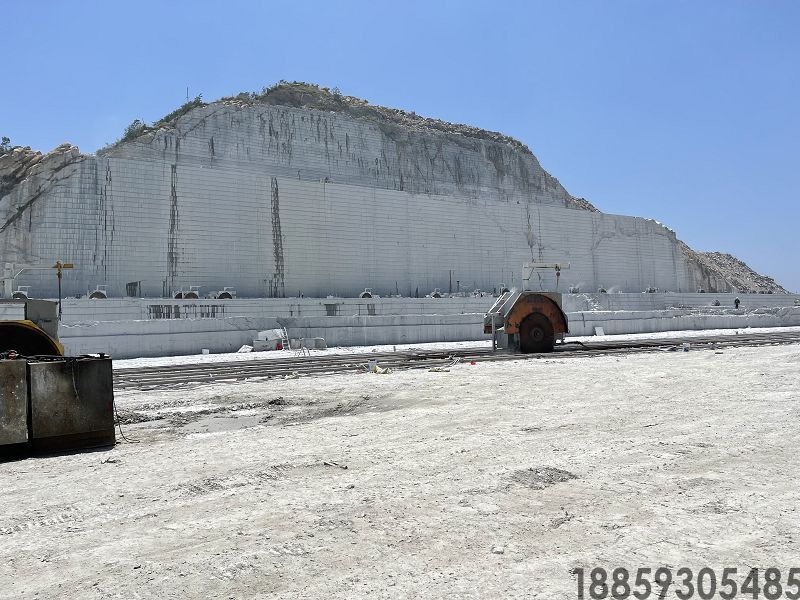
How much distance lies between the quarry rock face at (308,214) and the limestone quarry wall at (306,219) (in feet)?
0.34

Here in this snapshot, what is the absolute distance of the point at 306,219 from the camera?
38.5 metres

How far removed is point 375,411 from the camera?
7.92 meters

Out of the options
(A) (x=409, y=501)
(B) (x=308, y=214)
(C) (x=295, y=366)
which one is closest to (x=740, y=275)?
(B) (x=308, y=214)

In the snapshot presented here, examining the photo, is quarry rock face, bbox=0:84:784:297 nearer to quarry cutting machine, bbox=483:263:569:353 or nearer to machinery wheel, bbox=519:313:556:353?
quarry cutting machine, bbox=483:263:569:353

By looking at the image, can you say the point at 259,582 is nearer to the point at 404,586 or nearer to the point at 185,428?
the point at 404,586

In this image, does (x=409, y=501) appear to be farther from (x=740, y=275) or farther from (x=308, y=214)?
(x=740, y=275)

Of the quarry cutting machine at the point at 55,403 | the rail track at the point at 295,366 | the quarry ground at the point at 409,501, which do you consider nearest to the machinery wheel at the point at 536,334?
the rail track at the point at 295,366

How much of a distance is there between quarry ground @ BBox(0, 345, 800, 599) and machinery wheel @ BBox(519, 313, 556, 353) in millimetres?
9299

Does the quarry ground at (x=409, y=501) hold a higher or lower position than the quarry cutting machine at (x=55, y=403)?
lower

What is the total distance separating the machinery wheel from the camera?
1725 centimetres

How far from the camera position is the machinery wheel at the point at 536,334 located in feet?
56.6

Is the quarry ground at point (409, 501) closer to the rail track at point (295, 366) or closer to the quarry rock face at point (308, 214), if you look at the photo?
the rail track at point (295, 366)

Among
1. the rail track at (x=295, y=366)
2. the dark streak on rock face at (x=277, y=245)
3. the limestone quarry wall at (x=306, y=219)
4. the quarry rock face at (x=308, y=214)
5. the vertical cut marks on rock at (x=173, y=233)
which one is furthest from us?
the dark streak on rock face at (x=277, y=245)

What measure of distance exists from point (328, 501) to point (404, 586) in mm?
1382
